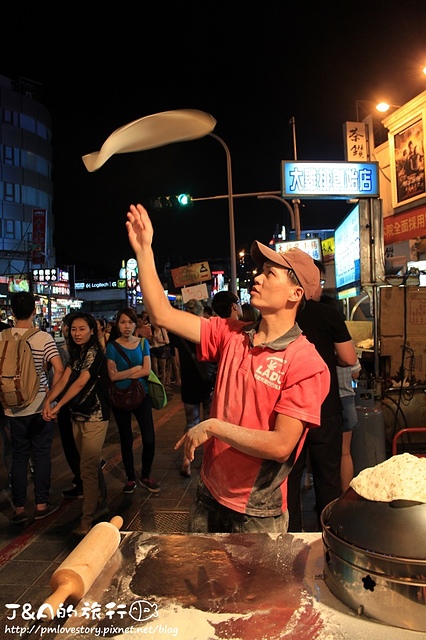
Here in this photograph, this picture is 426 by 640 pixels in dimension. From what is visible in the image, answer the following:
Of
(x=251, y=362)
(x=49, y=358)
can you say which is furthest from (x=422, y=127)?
(x=251, y=362)

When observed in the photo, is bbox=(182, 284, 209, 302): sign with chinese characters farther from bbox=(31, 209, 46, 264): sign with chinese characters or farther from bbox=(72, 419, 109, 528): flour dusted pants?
bbox=(31, 209, 46, 264): sign with chinese characters

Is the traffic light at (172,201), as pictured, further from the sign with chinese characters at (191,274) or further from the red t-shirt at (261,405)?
the red t-shirt at (261,405)

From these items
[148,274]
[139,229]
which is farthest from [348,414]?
[139,229]

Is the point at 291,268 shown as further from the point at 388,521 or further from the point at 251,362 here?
the point at 388,521

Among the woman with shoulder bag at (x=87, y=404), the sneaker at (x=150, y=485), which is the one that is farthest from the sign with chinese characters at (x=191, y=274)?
the woman with shoulder bag at (x=87, y=404)

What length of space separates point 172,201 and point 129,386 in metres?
12.4

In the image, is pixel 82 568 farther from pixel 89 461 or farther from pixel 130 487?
pixel 130 487

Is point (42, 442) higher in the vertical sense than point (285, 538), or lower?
lower

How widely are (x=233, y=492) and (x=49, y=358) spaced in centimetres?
349

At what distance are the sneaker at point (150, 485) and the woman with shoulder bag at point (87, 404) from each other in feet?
2.47

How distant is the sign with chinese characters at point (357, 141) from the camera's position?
14180 millimetres

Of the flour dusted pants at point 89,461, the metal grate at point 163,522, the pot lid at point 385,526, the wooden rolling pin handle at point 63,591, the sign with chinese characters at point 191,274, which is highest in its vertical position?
the sign with chinese characters at point 191,274

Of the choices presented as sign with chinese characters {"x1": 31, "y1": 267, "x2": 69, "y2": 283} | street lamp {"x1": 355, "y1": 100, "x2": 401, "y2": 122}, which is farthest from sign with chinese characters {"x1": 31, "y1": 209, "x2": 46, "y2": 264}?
street lamp {"x1": 355, "y1": 100, "x2": 401, "y2": 122}

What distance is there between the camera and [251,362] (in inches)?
86.8
